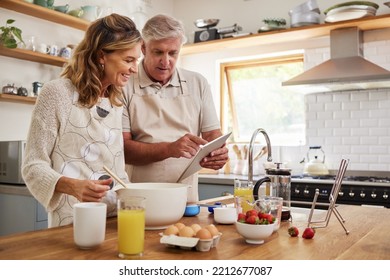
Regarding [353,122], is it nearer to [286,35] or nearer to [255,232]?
[286,35]

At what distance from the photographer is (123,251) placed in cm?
124

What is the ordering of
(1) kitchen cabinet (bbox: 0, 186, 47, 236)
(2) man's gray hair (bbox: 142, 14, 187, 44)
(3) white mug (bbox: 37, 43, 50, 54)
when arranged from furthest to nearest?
1. (3) white mug (bbox: 37, 43, 50, 54)
2. (1) kitchen cabinet (bbox: 0, 186, 47, 236)
3. (2) man's gray hair (bbox: 142, 14, 187, 44)

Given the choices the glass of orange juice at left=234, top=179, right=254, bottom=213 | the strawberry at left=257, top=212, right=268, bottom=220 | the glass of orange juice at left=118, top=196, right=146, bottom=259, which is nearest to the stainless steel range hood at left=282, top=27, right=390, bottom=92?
the glass of orange juice at left=234, top=179, right=254, bottom=213

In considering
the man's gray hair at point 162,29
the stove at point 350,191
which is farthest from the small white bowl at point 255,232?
the stove at point 350,191

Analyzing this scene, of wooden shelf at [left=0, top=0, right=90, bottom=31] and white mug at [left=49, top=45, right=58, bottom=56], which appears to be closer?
wooden shelf at [left=0, top=0, right=90, bottom=31]

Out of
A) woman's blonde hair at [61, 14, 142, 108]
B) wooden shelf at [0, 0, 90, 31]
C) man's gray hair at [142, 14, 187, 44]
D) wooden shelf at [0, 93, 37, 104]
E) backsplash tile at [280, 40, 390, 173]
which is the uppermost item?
wooden shelf at [0, 0, 90, 31]

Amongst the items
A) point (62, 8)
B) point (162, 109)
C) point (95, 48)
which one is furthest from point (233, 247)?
point (62, 8)

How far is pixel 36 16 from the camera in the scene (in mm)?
3984

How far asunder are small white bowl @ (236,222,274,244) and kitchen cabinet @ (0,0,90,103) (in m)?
2.86

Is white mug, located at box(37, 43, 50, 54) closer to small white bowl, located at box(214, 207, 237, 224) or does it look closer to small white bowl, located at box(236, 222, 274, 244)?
small white bowl, located at box(214, 207, 237, 224)

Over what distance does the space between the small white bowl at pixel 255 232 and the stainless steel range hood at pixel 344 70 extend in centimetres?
293

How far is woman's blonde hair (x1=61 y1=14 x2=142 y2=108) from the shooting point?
5.89 ft

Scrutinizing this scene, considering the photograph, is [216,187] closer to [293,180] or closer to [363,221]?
[293,180]
